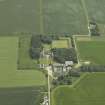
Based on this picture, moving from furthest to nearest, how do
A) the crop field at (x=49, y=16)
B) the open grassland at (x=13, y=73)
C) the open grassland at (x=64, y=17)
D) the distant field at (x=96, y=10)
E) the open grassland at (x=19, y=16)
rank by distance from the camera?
the distant field at (x=96, y=10) → the open grassland at (x=64, y=17) → the crop field at (x=49, y=16) → the open grassland at (x=19, y=16) → the open grassland at (x=13, y=73)

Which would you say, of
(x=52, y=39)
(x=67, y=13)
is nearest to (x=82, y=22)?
(x=67, y=13)

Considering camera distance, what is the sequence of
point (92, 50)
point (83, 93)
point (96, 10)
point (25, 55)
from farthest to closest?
point (96, 10) < point (92, 50) < point (25, 55) < point (83, 93)

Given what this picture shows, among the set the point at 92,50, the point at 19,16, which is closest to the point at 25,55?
the point at 92,50

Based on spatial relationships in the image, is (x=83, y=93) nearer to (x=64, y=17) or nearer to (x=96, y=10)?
(x=64, y=17)

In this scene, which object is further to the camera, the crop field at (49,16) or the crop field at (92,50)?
the crop field at (49,16)

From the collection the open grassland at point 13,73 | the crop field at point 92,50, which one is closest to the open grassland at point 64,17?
the crop field at point 92,50

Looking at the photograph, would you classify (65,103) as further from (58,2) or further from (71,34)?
(58,2)

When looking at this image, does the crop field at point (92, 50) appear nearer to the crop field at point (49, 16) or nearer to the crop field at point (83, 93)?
the crop field at point (49, 16)
